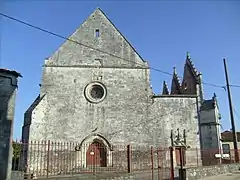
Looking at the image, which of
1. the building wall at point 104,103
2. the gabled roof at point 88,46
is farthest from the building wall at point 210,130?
the gabled roof at point 88,46

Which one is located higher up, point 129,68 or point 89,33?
point 89,33

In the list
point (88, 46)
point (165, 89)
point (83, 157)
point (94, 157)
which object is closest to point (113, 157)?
point (83, 157)

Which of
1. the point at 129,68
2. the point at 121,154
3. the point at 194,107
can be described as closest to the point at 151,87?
the point at 129,68

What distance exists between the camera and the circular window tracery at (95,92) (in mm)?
20234

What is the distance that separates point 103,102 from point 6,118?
454 inches

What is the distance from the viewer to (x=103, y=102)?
2028 centimetres

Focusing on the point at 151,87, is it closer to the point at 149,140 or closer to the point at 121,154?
the point at 149,140

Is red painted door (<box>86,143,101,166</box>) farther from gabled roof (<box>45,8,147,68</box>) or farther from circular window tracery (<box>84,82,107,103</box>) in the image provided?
gabled roof (<box>45,8,147,68</box>)

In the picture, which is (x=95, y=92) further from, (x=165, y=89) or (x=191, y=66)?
(x=165, y=89)

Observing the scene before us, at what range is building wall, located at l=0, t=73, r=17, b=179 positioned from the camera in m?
8.67

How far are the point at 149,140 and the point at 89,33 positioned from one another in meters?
9.94

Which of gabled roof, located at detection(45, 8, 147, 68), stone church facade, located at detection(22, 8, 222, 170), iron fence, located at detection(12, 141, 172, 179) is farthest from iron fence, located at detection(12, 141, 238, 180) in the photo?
gabled roof, located at detection(45, 8, 147, 68)

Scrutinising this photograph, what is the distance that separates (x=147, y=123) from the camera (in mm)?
20109

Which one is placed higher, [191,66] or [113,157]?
[191,66]
